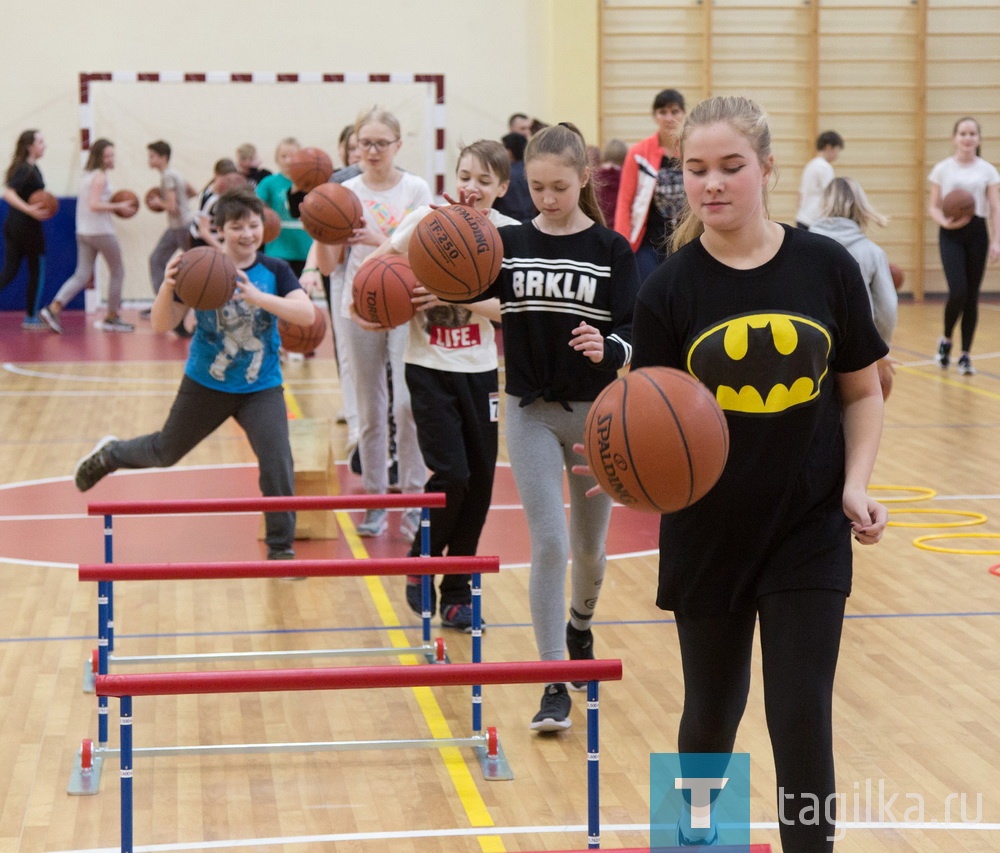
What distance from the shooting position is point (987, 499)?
7379 mm

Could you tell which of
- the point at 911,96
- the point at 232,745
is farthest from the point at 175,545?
the point at 911,96

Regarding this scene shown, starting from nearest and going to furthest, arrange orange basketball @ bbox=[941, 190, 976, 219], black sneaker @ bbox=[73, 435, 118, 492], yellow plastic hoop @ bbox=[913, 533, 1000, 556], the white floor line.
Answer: the white floor line < black sneaker @ bbox=[73, 435, 118, 492] < yellow plastic hoop @ bbox=[913, 533, 1000, 556] < orange basketball @ bbox=[941, 190, 976, 219]

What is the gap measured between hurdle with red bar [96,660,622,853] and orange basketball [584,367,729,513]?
1.30ft

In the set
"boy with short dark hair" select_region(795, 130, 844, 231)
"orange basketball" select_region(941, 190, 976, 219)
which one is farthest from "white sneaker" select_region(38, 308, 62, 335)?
"orange basketball" select_region(941, 190, 976, 219)

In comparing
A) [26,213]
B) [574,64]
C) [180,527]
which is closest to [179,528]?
[180,527]

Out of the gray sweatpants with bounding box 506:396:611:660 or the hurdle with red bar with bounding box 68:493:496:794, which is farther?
the gray sweatpants with bounding box 506:396:611:660

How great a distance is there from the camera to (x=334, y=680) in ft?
9.35

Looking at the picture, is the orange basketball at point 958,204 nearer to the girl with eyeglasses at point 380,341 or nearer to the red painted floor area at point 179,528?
the red painted floor area at point 179,528

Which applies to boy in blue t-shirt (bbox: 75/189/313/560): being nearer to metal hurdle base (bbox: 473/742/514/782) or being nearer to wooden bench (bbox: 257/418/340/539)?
wooden bench (bbox: 257/418/340/539)

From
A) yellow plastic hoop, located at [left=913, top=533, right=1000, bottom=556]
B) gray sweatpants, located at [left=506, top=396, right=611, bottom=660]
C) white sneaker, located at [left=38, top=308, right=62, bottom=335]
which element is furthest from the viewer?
white sneaker, located at [left=38, top=308, right=62, bottom=335]

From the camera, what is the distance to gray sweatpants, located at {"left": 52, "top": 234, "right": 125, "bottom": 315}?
1473 centimetres

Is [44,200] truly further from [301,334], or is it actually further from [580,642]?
[580,642]

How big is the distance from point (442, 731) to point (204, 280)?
2.21m

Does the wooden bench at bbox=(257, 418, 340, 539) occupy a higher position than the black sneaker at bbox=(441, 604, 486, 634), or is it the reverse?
the wooden bench at bbox=(257, 418, 340, 539)
